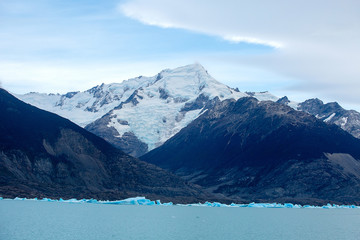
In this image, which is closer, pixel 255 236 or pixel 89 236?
pixel 89 236

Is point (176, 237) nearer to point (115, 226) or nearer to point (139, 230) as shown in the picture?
point (139, 230)

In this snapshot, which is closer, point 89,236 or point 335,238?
point 89,236

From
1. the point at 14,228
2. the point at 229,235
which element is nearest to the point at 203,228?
the point at 229,235

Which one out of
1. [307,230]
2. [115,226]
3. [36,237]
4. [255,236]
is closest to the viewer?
[36,237]

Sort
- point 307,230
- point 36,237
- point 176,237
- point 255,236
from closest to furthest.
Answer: point 36,237 → point 176,237 → point 255,236 → point 307,230

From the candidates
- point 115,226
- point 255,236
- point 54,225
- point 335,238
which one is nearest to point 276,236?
point 255,236

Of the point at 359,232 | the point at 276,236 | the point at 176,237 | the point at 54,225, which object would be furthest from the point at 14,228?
the point at 359,232

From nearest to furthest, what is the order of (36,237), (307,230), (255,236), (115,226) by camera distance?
1. (36,237)
2. (255,236)
3. (115,226)
4. (307,230)

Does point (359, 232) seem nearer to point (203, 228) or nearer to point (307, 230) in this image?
point (307, 230)

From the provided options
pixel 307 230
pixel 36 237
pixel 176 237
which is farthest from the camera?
pixel 307 230
